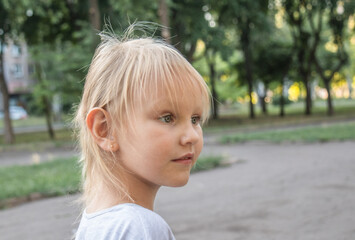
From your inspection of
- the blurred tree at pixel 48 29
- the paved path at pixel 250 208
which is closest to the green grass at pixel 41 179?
the paved path at pixel 250 208

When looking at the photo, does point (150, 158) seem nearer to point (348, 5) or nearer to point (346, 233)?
point (346, 233)

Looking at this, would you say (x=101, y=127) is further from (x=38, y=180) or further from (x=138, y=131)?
(x=38, y=180)

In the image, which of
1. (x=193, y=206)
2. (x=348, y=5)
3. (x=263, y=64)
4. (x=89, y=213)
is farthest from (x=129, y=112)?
(x=263, y=64)

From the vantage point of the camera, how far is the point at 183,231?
17.1 ft

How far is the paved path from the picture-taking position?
5105mm

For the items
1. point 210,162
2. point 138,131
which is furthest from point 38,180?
point 138,131

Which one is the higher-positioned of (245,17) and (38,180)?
(245,17)

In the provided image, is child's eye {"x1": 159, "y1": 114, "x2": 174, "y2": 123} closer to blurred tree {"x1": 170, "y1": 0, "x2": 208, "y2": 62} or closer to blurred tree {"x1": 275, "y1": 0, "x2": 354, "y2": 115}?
blurred tree {"x1": 170, "y1": 0, "x2": 208, "y2": 62}

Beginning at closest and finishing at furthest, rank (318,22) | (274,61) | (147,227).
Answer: (147,227), (318,22), (274,61)

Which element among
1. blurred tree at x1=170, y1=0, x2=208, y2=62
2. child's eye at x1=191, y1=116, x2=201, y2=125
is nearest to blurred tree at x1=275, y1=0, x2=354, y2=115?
blurred tree at x1=170, y1=0, x2=208, y2=62

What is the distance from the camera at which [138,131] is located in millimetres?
1249

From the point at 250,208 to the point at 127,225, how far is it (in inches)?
206

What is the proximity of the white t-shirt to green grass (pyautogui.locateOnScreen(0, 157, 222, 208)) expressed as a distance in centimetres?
532

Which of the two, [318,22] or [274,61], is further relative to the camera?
[274,61]
